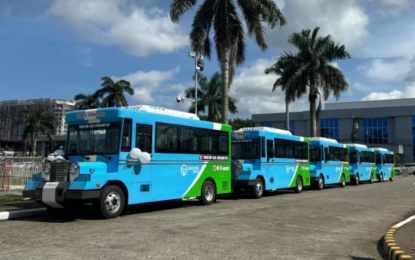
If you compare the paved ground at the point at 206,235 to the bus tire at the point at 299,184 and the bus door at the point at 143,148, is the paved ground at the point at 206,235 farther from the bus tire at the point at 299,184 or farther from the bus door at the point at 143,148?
the bus tire at the point at 299,184

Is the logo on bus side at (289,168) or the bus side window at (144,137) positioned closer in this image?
the bus side window at (144,137)

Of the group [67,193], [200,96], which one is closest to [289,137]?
[67,193]

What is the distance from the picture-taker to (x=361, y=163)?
31531 mm

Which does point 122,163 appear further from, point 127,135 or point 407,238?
point 407,238

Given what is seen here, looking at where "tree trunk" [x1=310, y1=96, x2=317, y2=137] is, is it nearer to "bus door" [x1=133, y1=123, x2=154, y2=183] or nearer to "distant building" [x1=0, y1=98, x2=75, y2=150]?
"bus door" [x1=133, y1=123, x2=154, y2=183]

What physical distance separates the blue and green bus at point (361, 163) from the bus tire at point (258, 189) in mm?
15116

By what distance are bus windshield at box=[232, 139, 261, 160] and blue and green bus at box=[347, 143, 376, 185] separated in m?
15.1

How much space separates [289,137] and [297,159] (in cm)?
149

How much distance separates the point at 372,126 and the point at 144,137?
209 feet

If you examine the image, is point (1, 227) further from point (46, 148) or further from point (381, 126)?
point (381, 126)

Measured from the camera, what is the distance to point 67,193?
9.82 m

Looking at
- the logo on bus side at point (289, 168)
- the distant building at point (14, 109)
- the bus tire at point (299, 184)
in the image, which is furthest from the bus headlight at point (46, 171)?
the distant building at point (14, 109)

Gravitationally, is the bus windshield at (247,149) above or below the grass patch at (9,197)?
above

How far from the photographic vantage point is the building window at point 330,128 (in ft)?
227
